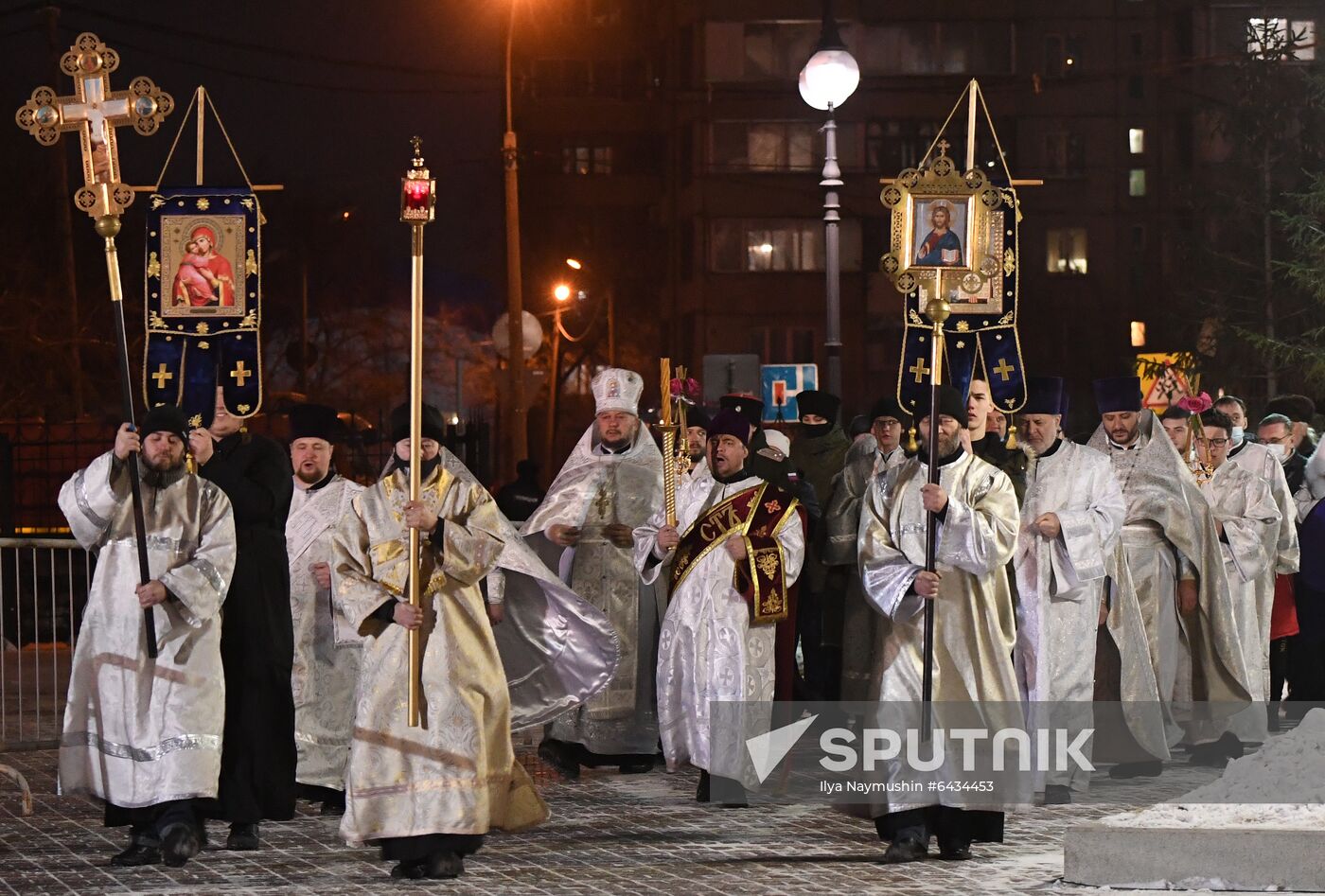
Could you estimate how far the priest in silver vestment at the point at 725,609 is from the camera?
36.2 feet

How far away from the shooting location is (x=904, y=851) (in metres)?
9.38

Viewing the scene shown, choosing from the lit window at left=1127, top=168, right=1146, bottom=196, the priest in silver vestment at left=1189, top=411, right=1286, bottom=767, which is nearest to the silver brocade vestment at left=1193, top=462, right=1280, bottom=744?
the priest in silver vestment at left=1189, top=411, right=1286, bottom=767

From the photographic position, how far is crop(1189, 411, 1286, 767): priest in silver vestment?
46.9 feet

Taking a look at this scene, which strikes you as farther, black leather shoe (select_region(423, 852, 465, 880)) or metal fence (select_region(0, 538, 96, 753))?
metal fence (select_region(0, 538, 96, 753))

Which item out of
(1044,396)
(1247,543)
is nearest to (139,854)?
(1044,396)

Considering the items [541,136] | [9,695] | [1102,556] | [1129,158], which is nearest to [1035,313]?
[1129,158]

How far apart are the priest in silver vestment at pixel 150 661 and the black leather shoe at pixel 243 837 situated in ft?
0.90

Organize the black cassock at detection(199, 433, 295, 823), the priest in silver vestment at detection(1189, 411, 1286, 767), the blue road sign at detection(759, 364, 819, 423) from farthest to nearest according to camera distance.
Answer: the blue road sign at detection(759, 364, 819, 423) → the priest in silver vestment at detection(1189, 411, 1286, 767) → the black cassock at detection(199, 433, 295, 823)

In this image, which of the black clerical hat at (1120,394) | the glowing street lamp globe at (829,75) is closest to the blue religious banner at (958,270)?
the black clerical hat at (1120,394)

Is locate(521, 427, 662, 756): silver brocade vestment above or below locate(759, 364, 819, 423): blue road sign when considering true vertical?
below

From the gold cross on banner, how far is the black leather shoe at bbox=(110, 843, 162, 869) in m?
2.81

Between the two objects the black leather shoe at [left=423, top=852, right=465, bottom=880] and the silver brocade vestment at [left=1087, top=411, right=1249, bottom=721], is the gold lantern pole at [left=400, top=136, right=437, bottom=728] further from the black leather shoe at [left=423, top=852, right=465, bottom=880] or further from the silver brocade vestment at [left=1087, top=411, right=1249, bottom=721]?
the silver brocade vestment at [left=1087, top=411, right=1249, bottom=721]

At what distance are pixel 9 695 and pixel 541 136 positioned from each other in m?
46.5

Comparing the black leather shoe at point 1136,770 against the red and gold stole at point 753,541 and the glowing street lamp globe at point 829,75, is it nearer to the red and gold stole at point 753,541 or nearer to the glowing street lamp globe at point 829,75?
the red and gold stole at point 753,541
